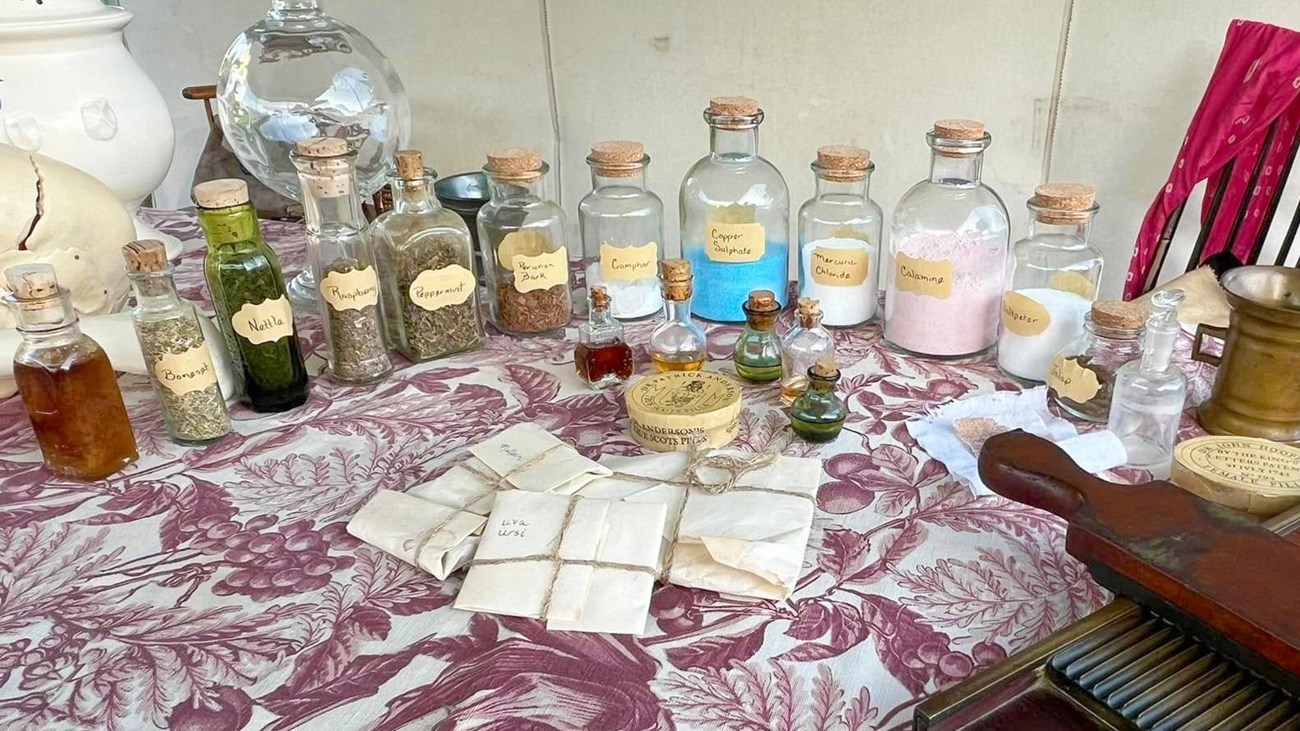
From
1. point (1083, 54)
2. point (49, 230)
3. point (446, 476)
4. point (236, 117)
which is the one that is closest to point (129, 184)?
point (236, 117)

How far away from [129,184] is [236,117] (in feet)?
0.54

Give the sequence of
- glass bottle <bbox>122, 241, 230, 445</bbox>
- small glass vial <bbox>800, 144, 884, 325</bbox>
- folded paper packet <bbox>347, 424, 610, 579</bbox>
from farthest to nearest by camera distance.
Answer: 1. small glass vial <bbox>800, 144, 884, 325</bbox>
2. glass bottle <bbox>122, 241, 230, 445</bbox>
3. folded paper packet <bbox>347, 424, 610, 579</bbox>

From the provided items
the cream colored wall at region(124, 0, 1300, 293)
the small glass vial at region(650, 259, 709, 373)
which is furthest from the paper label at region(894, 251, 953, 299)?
the cream colored wall at region(124, 0, 1300, 293)

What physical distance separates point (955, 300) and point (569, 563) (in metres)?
0.51

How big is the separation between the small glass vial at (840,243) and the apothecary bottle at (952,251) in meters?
0.05

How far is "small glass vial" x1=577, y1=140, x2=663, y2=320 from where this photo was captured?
104 cm

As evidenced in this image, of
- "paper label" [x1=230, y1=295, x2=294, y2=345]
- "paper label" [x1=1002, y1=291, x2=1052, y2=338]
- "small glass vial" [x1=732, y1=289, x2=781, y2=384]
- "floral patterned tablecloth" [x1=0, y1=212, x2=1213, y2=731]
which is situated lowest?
"floral patterned tablecloth" [x1=0, y1=212, x2=1213, y2=731]

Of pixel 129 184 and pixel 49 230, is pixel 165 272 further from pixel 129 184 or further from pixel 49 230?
pixel 129 184

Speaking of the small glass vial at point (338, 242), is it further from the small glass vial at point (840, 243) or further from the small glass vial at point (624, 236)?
the small glass vial at point (840, 243)

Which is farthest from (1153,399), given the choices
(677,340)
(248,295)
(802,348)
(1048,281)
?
(248,295)

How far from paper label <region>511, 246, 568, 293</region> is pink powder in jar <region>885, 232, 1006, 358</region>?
355 millimetres

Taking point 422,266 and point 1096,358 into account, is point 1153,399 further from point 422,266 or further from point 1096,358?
point 422,266

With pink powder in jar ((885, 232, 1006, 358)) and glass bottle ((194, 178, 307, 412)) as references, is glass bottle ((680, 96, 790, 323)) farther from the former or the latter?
glass bottle ((194, 178, 307, 412))

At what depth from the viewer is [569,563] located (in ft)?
2.04
